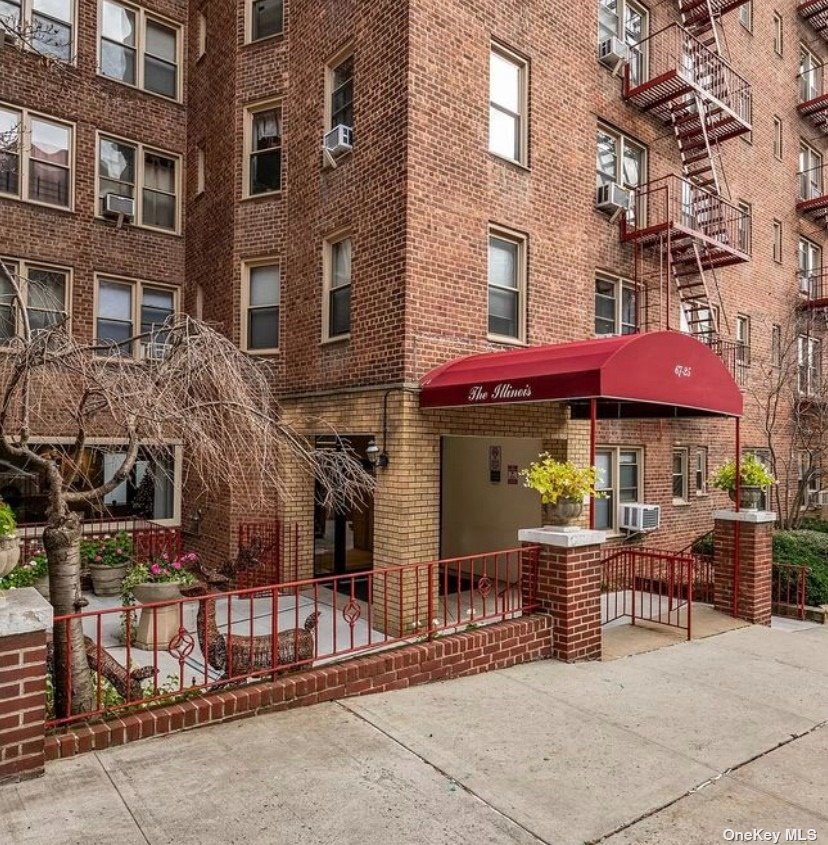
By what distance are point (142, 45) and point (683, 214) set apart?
12.0 metres

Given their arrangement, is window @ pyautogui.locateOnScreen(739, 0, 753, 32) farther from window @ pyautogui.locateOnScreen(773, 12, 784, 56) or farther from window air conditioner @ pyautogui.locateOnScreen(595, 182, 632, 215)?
window air conditioner @ pyautogui.locateOnScreen(595, 182, 632, 215)

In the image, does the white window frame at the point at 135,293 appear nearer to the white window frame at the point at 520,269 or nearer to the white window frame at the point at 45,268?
the white window frame at the point at 45,268

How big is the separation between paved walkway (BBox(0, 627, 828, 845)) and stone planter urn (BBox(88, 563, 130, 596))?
23.2 ft

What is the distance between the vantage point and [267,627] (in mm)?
9016

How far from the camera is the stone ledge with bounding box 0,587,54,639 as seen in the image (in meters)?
3.97

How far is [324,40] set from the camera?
35.7ft

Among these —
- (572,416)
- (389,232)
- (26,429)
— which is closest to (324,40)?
(389,232)

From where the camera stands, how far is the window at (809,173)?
1778 cm

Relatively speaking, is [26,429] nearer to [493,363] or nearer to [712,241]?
[493,363]

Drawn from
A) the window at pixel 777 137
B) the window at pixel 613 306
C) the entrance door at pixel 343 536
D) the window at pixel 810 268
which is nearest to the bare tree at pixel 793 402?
the window at pixel 810 268

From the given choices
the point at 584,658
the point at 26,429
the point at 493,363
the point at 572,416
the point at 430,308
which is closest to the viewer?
the point at 26,429

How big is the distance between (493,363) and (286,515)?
4954 millimetres

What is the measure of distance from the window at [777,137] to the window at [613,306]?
7946 mm

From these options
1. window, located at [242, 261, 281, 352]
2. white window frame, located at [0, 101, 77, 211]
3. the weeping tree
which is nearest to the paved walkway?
the weeping tree
